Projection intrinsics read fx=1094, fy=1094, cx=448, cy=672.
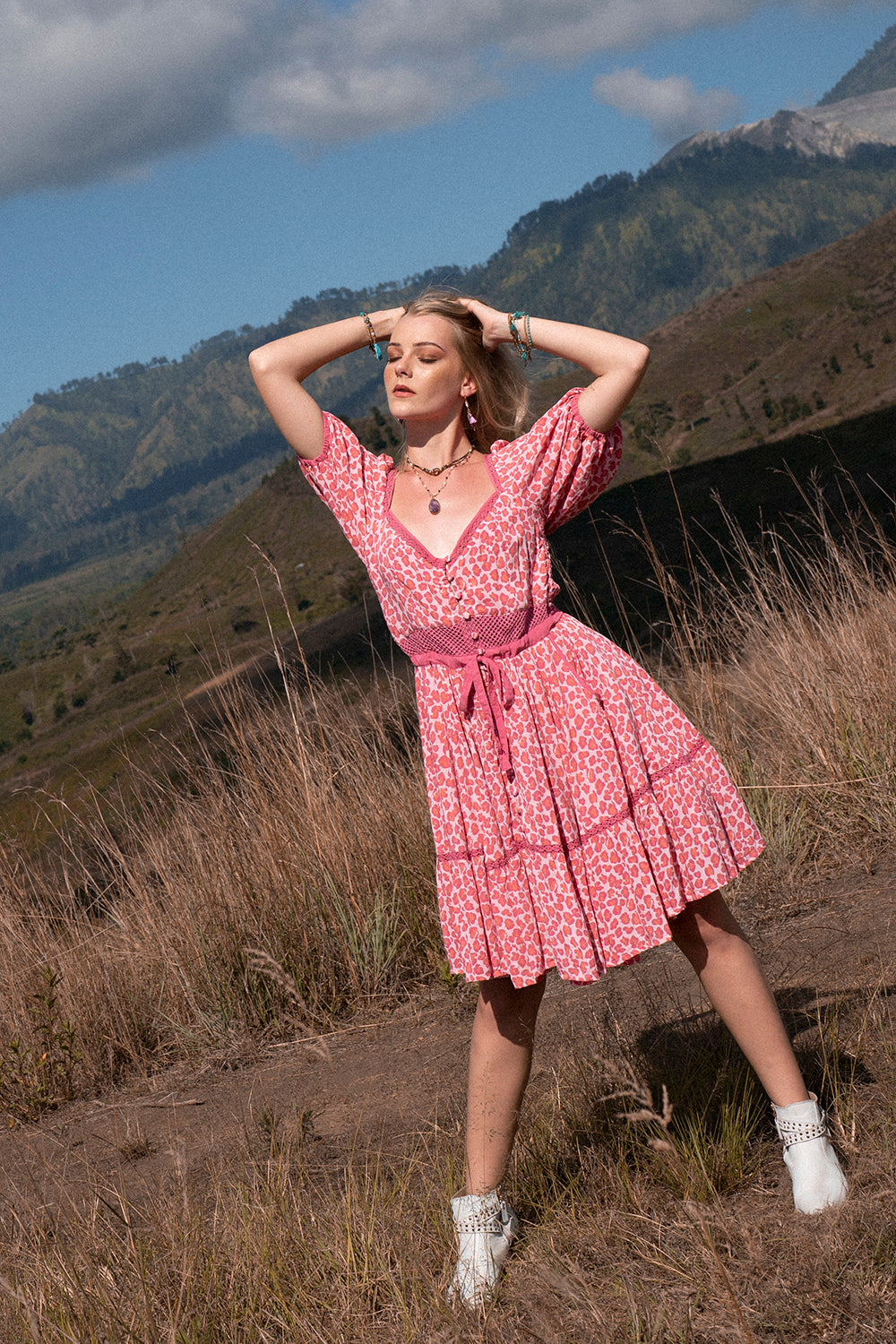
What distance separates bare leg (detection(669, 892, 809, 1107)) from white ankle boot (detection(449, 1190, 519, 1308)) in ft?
1.69

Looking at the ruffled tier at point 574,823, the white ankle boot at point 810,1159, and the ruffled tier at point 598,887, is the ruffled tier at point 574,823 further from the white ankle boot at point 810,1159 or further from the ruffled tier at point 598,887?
the white ankle boot at point 810,1159

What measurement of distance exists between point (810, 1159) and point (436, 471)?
1.38 m

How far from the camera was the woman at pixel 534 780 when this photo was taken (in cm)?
187

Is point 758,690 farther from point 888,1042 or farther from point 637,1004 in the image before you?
point 888,1042

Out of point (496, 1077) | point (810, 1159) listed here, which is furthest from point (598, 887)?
point (810, 1159)

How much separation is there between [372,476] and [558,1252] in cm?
143

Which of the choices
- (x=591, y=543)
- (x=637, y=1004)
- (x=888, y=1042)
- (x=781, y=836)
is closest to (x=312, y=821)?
(x=637, y=1004)

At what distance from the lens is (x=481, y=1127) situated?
1.90 meters

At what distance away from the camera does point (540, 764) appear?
6.20 ft

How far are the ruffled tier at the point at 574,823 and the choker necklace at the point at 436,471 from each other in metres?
0.32

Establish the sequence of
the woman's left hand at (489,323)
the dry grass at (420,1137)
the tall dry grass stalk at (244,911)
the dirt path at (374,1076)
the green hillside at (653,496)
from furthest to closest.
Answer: the green hillside at (653,496), the tall dry grass stalk at (244,911), the dirt path at (374,1076), the woman's left hand at (489,323), the dry grass at (420,1137)

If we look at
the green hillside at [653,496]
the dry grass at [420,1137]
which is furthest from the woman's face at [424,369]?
the dry grass at [420,1137]

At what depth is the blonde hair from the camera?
2.10 metres

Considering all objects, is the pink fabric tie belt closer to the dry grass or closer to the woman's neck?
the woman's neck
